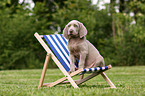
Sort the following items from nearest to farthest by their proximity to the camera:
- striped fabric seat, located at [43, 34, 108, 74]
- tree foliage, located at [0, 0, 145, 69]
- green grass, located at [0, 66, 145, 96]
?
green grass, located at [0, 66, 145, 96], striped fabric seat, located at [43, 34, 108, 74], tree foliage, located at [0, 0, 145, 69]

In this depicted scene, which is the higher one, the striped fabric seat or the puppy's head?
the puppy's head

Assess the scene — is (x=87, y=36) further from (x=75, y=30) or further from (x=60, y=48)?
(x=75, y=30)

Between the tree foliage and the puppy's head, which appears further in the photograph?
the tree foliage

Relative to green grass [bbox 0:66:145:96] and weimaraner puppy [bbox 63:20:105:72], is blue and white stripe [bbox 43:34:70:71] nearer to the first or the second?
weimaraner puppy [bbox 63:20:105:72]

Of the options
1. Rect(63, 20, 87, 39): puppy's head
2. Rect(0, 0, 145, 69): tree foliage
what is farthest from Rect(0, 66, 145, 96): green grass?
Rect(0, 0, 145, 69): tree foliage

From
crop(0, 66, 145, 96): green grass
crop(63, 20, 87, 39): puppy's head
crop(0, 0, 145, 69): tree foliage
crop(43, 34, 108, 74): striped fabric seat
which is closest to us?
crop(0, 66, 145, 96): green grass

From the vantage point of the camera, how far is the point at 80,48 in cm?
430

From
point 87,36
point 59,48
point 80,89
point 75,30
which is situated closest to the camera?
point 80,89

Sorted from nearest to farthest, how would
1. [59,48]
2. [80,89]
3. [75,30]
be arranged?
[80,89], [75,30], [59,48]

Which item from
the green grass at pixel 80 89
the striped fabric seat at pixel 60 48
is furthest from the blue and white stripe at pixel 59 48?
the green grass at pixel 80 89

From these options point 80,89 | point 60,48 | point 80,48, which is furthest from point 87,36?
point 80,89

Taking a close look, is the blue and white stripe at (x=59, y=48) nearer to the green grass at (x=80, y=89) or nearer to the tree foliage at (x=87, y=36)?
the green grass at (x=80, y=89)

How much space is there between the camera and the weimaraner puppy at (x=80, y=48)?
430 centimetres

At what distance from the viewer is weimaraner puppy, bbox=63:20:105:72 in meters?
4.30
